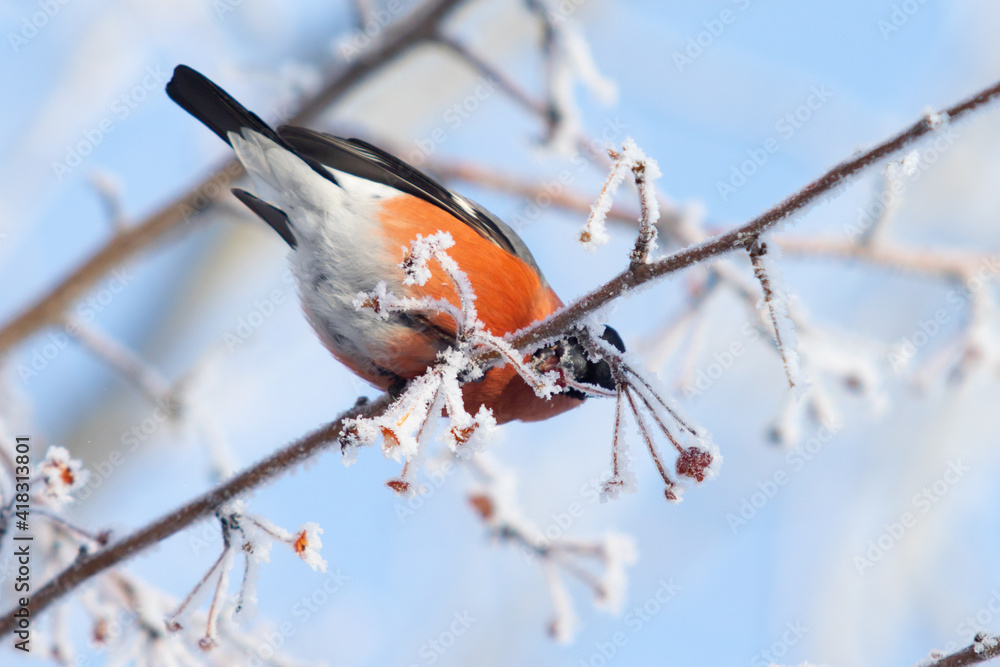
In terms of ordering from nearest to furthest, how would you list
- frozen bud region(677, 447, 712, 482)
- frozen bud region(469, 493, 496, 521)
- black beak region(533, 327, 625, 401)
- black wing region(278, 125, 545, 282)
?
1. frozen bud region(677, 447, 712, 482)
2. black beak region(533, 327, 625, 401)
3. frozen bud region(469, 493, 496, 521)
4. black wing region(278, 125, 545, 282)

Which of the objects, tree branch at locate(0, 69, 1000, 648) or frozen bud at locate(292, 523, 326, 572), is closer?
tree branch at locate(0, 69, 1000, 648)

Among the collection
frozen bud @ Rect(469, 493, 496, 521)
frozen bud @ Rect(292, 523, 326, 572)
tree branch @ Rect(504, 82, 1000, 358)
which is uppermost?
tree branch @ Rect(504, 82, 1000, 358)

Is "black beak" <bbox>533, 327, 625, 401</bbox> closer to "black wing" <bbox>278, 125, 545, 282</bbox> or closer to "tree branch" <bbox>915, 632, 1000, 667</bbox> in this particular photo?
"black wing" <bbox>278, 125, 545, 282</bbox>

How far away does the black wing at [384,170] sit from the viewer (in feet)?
8.43

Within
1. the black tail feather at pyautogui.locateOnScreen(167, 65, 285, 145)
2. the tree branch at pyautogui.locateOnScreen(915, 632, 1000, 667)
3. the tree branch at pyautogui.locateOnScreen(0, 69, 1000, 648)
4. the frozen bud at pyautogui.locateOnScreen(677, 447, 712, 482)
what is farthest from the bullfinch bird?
the tree branch at pyautogui.locateOnScreen(915, 632, 1000, 667)

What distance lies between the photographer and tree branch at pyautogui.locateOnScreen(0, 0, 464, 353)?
2479 mm

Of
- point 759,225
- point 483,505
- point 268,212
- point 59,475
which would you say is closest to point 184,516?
point 59,475

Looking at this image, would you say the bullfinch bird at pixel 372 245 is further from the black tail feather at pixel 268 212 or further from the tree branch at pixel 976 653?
the tree branch at pixel 976 653

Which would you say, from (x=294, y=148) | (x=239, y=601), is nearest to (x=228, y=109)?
(x=294, y=148)

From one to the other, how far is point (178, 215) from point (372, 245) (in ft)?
2.26

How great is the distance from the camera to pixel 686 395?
2.67 meters

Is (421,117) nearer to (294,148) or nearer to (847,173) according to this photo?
(294,148)

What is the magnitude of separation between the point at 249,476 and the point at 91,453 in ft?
13.7

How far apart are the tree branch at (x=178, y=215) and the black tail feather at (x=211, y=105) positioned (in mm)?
188
